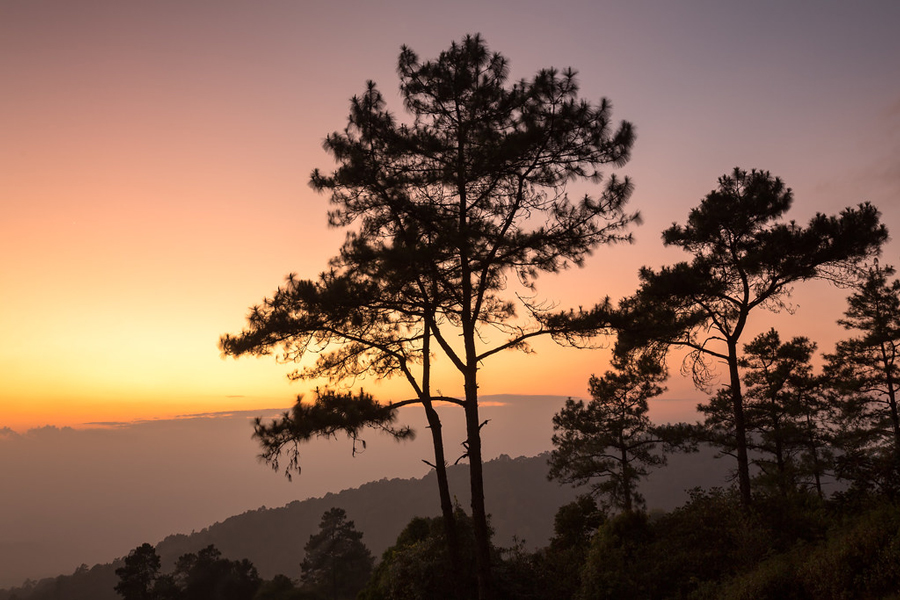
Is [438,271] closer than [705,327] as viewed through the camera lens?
Yes

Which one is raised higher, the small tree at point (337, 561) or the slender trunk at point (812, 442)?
the slender trunk at point (812, 442)

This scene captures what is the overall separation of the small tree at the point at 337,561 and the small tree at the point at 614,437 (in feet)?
168

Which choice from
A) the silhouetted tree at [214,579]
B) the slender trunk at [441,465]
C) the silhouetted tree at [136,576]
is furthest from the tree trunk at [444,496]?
the silhouetted tree at [214,579]

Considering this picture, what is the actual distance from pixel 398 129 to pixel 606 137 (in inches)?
182

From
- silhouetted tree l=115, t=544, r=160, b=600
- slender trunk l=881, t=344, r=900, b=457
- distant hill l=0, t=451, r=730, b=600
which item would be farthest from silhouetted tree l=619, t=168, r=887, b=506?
distant hill l=0, t=451, r=730, b=600

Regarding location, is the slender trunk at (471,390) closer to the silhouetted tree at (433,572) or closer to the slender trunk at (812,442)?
the silhouetted tree at (433,572)

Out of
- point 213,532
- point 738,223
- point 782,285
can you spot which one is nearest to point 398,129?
point 738,223

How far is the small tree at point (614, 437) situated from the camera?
2516 centimetres

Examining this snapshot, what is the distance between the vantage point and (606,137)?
11.3 m

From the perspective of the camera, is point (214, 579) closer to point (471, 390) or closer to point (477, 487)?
point (477, 487)

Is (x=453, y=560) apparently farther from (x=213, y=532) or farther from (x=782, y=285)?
(x=213, y=532)

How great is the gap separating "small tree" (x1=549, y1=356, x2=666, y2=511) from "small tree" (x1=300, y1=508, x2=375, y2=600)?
51.3m

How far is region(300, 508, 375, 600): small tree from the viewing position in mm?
68062

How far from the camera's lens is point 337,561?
6850 cm
